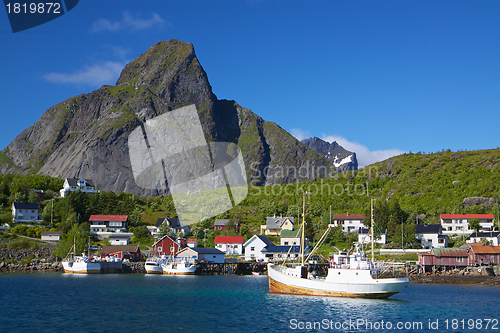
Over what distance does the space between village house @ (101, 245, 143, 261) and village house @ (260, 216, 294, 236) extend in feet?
118

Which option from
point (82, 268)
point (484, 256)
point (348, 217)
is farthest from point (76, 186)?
point (484, 256)

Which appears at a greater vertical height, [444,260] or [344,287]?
[344,287]

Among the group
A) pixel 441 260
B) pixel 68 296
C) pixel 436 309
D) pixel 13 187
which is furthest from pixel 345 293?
pixel 13 187

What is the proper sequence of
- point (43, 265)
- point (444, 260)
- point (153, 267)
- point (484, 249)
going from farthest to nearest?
point (43, 265)
point (153, 267)
point (444, 260)
point (484, 249)

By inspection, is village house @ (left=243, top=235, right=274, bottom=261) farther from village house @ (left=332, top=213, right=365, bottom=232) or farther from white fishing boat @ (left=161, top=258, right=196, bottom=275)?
village house @ (left=332, top=213, right=365, bottom=232)

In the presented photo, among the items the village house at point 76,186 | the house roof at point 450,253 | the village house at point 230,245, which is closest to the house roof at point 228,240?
the village house at point 230,245

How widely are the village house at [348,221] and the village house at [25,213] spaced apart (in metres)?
75.0

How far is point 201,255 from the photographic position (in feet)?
263

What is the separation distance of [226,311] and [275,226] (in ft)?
257

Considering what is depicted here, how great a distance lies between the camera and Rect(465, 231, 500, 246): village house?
3189 inches

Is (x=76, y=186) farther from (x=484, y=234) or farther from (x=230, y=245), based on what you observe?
(x=484, y=234)

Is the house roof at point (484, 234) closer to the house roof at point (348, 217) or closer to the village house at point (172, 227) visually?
the house roof at point (348, 217)

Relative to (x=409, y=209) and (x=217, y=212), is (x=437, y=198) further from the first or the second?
(x=217, y=212)

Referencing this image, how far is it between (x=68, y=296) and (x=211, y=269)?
38.6 metres
